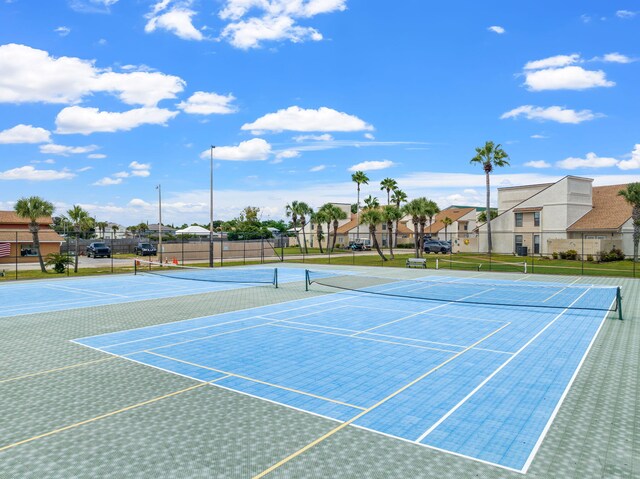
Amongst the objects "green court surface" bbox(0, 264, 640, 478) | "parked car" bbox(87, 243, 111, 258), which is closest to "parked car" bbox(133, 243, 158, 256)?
"parked car" bbox(87, 243, 111, 258)

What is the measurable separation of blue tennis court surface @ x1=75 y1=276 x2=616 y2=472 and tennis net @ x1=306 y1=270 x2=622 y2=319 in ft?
1.30

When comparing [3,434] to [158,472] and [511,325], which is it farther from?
[511,325]

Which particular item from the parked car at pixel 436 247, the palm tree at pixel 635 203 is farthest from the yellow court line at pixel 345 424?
the parked car at pixel 436 247

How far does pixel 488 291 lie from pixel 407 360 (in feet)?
47.5

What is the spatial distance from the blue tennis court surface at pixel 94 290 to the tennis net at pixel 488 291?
19.4ft

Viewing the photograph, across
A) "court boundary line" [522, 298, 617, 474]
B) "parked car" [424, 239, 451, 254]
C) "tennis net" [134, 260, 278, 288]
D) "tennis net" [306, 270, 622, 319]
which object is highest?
"parked car" [424, 239, 451, 254]

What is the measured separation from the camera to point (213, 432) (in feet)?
24.0

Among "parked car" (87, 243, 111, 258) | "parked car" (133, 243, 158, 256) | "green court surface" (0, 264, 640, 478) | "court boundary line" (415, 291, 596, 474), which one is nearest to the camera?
"green court surface" (0, 264, 640, 478)

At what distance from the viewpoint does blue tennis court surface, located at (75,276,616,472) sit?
7645mm

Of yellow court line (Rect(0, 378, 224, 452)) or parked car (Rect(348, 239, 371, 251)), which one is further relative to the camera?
parked car (Rect(348, 239, 371, 251))

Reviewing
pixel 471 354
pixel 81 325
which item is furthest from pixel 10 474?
pixel 81 325

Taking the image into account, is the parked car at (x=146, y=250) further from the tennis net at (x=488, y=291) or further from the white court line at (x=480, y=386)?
the white court line at (x=480, y=386)

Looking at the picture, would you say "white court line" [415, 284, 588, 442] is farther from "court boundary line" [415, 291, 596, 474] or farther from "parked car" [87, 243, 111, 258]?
"parked car" [87, 243, 111, 258]

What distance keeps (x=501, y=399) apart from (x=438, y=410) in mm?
1393
